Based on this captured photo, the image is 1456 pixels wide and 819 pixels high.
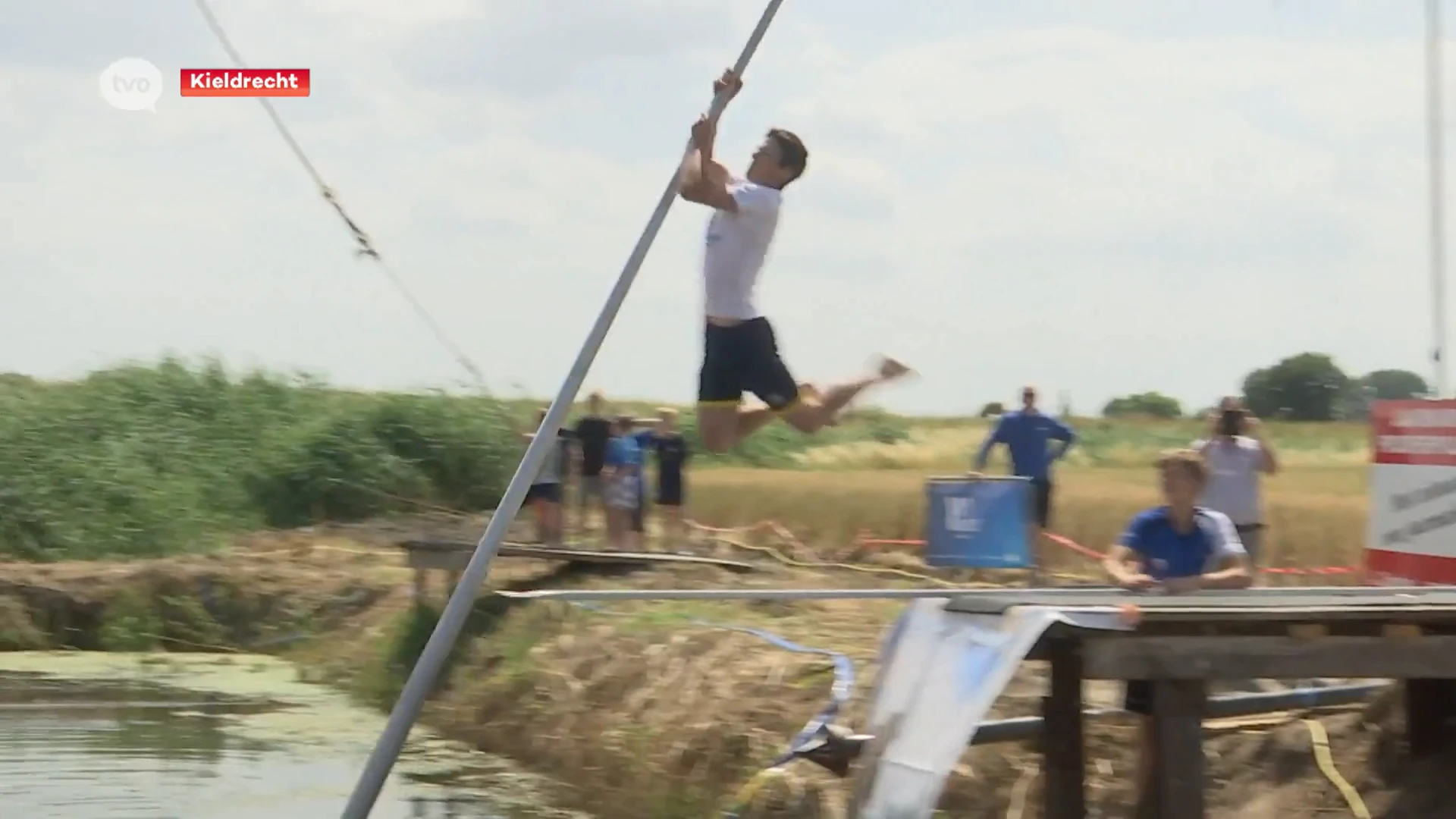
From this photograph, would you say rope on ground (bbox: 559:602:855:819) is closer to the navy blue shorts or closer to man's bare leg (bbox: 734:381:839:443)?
man's bare leg (bbox: 734:381:839:443)

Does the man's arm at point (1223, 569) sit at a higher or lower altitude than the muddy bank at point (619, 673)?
higher

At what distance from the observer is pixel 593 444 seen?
1791 cm

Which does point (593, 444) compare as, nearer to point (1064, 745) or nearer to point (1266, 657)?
point (1064, 745)

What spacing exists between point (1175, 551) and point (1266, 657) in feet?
3.80

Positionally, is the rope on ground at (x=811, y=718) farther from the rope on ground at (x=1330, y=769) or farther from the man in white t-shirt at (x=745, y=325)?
the rope on ground at (x=1330, y=769)

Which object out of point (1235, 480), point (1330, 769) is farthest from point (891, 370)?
point (1235, 480)

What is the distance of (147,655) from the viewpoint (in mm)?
18781

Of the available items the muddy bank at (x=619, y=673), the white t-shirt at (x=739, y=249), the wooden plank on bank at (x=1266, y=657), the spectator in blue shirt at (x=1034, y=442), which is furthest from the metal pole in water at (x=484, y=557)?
the spectator in blue shirt at (x=1034, y=442)

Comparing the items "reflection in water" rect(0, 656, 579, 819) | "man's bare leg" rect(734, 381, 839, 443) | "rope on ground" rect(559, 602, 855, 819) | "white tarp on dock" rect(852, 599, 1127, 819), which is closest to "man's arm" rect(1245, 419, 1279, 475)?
"rope on ground" rect(559, 602, 855, 819)

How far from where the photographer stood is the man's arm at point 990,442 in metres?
16.0

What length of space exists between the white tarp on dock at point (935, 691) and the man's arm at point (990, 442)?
8.50m

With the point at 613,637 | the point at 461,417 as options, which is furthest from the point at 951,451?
the point at 613,637

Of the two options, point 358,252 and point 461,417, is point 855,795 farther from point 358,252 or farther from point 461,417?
point 461,417

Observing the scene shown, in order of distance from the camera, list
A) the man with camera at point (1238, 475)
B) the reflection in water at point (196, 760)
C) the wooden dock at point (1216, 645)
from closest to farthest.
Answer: the wooden dock at point (1216, 645) → the reflection in water at point (196, 760) → the man with camera at point (1238, 475)
